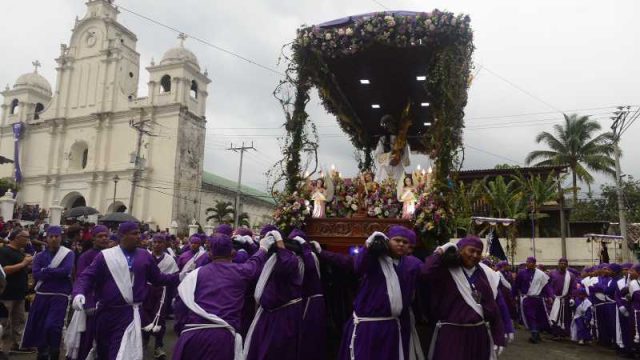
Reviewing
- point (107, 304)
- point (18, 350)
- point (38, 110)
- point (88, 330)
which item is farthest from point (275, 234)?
point (38, 110)

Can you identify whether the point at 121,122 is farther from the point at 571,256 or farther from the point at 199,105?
the point at 571,256

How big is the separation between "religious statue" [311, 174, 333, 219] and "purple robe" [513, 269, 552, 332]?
6942 millimetres

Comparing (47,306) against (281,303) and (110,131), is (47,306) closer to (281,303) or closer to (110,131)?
(281,303)

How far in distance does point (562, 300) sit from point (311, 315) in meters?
9.05

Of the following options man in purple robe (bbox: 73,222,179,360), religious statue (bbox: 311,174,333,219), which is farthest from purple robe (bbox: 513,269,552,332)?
man in purple robe (bbox: 73,222,179,360)

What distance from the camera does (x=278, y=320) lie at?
18.7ft

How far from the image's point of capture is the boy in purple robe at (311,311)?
6020 mm

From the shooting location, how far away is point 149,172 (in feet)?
131

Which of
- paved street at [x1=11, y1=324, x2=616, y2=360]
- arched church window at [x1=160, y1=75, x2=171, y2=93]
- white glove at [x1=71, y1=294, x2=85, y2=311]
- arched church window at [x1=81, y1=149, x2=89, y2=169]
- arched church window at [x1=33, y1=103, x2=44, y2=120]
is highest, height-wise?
arched church window at [x1=160, y1=75, x2=171, y2=93]

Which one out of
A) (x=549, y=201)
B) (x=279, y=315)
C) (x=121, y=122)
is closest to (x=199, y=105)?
(x=121, y=122)

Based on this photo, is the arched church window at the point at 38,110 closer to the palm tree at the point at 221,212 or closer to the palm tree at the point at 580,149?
the palm tree at the point at 221,212

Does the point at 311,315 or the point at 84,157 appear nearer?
the point at 311,315

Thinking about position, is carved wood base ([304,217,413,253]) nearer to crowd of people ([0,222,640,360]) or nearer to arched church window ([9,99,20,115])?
crowd of people ([0,222,640,360])

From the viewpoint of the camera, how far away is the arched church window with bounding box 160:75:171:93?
1651 inches
